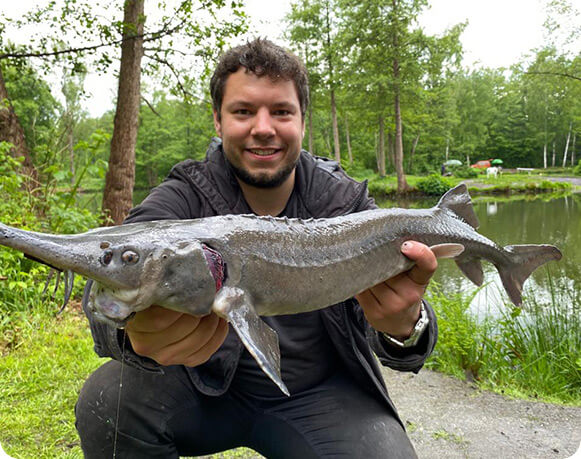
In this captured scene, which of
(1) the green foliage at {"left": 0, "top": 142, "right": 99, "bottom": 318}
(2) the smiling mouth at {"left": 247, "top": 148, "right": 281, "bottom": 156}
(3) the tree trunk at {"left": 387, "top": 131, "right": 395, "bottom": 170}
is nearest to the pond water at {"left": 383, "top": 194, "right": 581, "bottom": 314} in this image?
(2) the smiling mouth at {"left": 247, "top": 148, "right": 281, "bottom": 156}

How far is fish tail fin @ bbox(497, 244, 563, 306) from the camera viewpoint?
2465 mm

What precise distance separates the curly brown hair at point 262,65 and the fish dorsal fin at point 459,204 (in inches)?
40.5

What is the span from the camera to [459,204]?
93.4 inches

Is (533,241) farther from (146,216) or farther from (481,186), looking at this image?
(481,186)

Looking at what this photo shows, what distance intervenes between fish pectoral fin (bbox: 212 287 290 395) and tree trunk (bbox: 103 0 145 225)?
627 centimetres

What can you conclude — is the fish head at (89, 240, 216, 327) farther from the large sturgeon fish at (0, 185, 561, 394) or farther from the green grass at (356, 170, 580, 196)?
the green grass at (356, 170, 580, 196)

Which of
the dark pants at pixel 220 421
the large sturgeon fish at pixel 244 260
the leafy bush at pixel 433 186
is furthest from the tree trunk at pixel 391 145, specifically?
the dark pants at pixel 220 421

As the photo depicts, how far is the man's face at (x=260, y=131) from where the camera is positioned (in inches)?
91.7

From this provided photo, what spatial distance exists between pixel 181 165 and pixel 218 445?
57.1 inches

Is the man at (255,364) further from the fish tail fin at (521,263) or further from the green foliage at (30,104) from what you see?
the green foliage at (30,104)

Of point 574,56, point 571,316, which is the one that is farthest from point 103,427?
point 574,56

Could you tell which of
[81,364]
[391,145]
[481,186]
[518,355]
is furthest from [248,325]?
[391,145]

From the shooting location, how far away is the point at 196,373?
1900 mm

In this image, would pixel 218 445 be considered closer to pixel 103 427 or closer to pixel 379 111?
pixel 103 427
